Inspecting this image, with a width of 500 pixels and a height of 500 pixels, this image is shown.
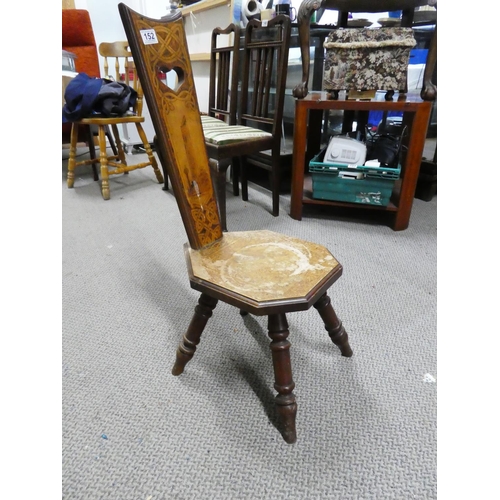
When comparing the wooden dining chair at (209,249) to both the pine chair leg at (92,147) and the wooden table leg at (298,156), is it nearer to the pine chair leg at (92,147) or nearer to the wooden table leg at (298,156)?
the wooden table leg at (298,156)

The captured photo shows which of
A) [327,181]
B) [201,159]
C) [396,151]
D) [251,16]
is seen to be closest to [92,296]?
[201,159]

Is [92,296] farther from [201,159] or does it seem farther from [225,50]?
[225,50]

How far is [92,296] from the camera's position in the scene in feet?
3.77

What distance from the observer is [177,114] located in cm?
71

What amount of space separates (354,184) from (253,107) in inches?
24.5

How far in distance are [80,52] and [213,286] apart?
9.43 feet

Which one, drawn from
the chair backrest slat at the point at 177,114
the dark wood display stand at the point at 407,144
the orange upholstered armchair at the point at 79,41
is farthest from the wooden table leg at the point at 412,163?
the orange upholstered armchair at the point at 79,41

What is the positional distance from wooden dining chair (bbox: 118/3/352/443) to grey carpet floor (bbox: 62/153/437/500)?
0.27ft

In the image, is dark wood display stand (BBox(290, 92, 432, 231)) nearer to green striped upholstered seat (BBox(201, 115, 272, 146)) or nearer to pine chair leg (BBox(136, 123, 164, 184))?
green striped upholstered seat (BBox(201, 115, 272, 146))

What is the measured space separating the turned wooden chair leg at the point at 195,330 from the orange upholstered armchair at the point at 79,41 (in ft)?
7.59

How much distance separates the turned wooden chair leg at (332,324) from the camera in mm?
789

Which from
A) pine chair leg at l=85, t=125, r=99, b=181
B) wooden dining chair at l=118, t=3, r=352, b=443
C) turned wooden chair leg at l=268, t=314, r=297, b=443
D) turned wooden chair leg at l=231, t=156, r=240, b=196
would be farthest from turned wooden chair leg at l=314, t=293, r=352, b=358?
pine chair leg at l=85, t=125, r=99, b=181

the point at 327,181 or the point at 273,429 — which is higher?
the point at 327,181

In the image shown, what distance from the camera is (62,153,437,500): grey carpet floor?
25.3 inches
